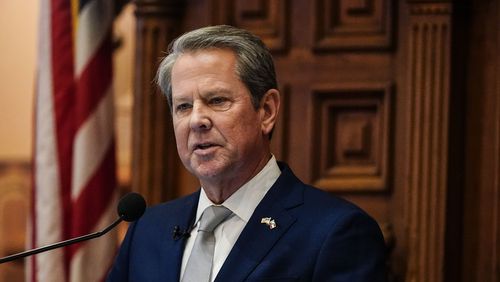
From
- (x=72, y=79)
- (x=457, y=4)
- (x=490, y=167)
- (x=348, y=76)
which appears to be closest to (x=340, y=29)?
(x=348, y=76)

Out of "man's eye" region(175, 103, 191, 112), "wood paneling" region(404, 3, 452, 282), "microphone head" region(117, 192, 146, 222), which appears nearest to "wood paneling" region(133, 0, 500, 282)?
"wood paneling" region(404, 3, 452, 282)

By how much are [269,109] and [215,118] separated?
177 mm

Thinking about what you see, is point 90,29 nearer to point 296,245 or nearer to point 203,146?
point 203,146

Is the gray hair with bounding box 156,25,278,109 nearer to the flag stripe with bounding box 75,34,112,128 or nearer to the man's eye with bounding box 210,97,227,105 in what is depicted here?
the man's eye with bounding box 210,97,227,105

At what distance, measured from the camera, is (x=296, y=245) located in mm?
2518

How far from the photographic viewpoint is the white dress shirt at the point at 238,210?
103 inches

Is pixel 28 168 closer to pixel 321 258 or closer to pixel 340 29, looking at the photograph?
pixel 340 29

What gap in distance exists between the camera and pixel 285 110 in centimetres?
358

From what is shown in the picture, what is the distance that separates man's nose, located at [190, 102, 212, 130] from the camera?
8.33 ft

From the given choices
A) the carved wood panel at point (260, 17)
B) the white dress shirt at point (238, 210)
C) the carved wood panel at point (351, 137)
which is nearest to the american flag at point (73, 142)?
the carved wood panel at point (260, 17)

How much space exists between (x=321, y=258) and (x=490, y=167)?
39.8 inches

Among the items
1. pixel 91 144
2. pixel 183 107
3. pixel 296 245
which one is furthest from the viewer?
pixel 91 144

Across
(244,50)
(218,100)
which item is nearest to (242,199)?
(218,100)

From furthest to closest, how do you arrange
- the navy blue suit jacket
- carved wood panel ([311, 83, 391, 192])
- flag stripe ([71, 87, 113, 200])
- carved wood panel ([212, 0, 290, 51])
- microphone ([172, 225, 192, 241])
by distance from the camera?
1. flag stripe ([71, 87, 113, 200])
2. carved wood panel ([212, 0, 290, 51])
3. carved wood panel ([311, 83, 391, 192])
4. microphone ([172, 225, 192, 241])
5. the navy blue suit jacket
